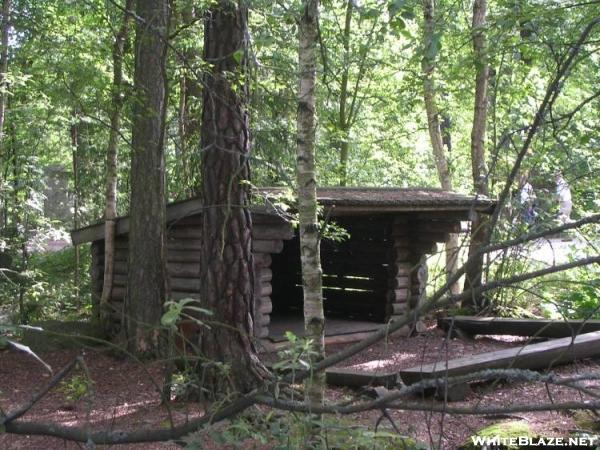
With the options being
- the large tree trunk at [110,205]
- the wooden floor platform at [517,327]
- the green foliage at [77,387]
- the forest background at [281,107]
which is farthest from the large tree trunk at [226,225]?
the large tree trunk at [110,205]

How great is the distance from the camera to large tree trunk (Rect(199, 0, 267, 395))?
268 inches

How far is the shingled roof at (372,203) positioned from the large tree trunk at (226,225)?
2015 mm

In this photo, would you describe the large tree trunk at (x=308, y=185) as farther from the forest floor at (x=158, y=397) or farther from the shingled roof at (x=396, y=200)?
the shingled roof at (x=396, y=200)

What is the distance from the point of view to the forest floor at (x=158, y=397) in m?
5.75

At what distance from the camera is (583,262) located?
253 cm

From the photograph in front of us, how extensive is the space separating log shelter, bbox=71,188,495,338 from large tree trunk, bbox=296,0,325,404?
4.19 meters

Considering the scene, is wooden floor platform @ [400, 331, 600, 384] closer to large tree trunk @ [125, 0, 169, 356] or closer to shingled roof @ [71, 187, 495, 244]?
shingled roof @ [71, 187, 495, 244]

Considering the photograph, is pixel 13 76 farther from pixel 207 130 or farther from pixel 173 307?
pixel 173 307

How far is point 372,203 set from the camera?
995 centimetres

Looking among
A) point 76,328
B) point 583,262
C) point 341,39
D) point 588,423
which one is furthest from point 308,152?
point 76,328

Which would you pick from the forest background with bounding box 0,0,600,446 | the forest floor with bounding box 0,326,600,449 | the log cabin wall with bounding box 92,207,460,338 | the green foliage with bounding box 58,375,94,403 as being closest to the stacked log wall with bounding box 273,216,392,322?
the log cabin wall with bounding box 92,207,460,338

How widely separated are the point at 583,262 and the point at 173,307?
1489 mm

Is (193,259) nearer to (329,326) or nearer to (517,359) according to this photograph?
(329,326)

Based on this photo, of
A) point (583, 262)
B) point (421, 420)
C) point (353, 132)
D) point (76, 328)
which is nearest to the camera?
point (583, 262)
